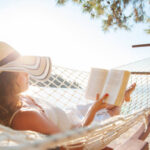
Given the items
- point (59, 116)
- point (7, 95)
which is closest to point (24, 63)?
point (7, 95)

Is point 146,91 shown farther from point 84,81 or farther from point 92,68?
point 92,68

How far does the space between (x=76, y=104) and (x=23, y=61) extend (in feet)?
2.67

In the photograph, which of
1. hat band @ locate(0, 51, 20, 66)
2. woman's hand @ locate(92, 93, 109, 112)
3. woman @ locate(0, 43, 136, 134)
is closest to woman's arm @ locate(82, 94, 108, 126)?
woman's hand @ locate(92, 93, 109, 112)

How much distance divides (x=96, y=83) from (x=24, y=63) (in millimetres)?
579

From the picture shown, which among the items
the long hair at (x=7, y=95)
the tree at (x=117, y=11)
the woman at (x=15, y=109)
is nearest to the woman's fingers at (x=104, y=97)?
the woman at (x=15, y=109)

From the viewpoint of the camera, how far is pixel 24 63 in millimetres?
653

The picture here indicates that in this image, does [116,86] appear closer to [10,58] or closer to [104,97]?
[104,97]

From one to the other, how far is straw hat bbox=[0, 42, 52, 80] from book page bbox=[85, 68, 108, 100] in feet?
1.60

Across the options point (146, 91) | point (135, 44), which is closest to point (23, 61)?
point (146, 91)

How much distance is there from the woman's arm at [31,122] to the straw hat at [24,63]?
164 mm

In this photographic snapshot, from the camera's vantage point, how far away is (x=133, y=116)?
0.77 metres

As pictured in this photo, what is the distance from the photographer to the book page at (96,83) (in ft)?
3.60

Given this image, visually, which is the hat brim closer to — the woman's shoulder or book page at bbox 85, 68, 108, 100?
the woman's shoulder

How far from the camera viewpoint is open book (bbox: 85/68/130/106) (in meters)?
0.95
